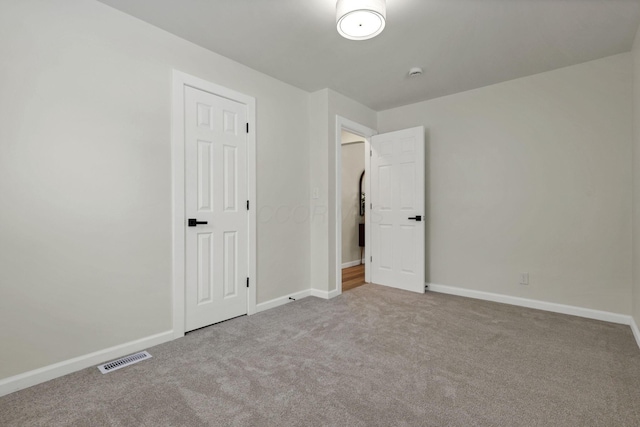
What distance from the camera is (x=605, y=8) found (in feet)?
7.15

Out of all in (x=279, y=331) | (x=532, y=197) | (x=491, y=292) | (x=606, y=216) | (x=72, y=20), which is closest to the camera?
(x=72, y=20)

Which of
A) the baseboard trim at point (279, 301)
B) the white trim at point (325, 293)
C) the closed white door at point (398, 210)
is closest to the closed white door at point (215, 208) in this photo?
the baseboard trim at point (279, 301)

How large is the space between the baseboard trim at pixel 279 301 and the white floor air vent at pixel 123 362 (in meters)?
1.13

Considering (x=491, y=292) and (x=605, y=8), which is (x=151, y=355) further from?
(x=605, y=8)

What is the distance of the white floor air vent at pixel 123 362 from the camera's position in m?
2.05

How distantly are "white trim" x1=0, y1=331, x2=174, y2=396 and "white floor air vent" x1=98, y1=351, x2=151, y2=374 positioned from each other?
6 centimetres

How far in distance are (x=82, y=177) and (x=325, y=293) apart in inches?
101

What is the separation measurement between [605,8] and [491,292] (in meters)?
2.73

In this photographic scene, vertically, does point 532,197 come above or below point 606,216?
above

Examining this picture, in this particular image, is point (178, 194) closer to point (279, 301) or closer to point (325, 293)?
point (279, 301)

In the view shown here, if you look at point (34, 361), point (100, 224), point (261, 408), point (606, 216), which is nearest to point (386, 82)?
point (606, 216)

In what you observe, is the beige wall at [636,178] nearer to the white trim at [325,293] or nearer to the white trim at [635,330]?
the white trim at [635,330]

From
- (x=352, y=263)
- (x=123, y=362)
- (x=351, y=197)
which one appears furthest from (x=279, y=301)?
(x=351, y=197)

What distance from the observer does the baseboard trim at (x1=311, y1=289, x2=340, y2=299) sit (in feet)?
12.0
